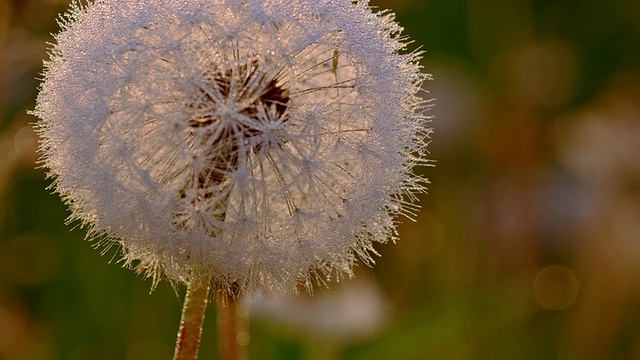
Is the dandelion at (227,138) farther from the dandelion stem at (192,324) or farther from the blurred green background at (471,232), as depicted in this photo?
the blurred green background at (471,232)

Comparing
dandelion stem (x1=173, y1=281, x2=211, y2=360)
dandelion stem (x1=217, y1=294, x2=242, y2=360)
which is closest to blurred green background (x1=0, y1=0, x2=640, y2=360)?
dandelion stem (x1=217, y1=294, x2=242, y2=360)

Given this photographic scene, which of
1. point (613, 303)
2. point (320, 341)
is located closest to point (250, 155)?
point (320, 341)

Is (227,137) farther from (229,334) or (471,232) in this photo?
(471,232)

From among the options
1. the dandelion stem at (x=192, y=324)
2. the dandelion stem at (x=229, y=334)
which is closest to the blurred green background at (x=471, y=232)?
the dandelion stem at (x=229, y=334)

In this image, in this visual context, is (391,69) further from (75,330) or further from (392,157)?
(75,330)

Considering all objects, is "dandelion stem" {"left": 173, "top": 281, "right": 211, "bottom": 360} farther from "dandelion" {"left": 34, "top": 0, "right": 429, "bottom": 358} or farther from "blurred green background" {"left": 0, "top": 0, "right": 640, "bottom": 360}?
"blurred green background" {"left": 0, "top": 0, "right": 640, "bottom": 360}

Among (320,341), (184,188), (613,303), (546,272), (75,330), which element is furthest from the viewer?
(546,272)

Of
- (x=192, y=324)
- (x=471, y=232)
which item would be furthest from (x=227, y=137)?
(x=471, y=232)
